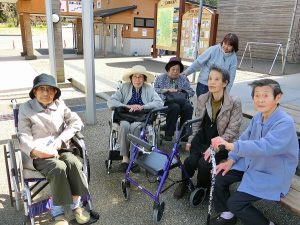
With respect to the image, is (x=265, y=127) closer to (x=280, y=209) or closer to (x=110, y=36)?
(x=280, y=209)

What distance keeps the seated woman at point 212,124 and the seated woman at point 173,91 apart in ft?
3.12

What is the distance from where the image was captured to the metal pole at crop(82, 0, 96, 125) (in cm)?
482

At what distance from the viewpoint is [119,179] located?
351 centimetres

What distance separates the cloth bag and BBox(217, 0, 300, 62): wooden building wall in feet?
42.4

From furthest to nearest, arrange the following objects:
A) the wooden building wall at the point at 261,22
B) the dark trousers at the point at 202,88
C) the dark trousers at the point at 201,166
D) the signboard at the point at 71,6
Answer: the signboard at the point at 71,6, the wooden building wall at the point at 261,22, the dark trousers at the point at 202,88, the dark trousers at the point at 201,166

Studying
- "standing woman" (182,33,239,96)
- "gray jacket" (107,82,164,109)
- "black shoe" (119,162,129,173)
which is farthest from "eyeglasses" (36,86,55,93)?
"standing woman" (182,33,239,96)

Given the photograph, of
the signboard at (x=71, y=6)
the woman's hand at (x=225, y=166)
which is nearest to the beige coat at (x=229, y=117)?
the woman's hand at (x=225, y=166)

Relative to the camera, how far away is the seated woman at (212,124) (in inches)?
117

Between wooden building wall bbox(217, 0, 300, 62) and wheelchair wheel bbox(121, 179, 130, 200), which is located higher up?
wooden building wall bbox(217, 0, 300, 62)

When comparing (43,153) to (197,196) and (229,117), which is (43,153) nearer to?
(197,196)

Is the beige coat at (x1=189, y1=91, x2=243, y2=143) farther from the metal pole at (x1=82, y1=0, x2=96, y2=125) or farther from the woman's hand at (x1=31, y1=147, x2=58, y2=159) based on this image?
the metal pole at (x1=82, y1=0, x2=96, y2=125)

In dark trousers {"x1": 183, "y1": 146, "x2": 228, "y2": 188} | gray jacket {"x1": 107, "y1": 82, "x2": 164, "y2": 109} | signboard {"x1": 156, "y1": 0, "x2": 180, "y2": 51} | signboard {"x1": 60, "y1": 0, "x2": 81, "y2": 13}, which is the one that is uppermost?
signboard {"x1": 60, "y1": 0, "x2": 81, "y2": 13}

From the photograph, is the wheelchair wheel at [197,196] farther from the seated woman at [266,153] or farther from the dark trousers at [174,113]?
the dark trousers at [174,113]

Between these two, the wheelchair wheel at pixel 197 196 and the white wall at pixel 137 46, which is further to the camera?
the white wall at pixel 137 46
